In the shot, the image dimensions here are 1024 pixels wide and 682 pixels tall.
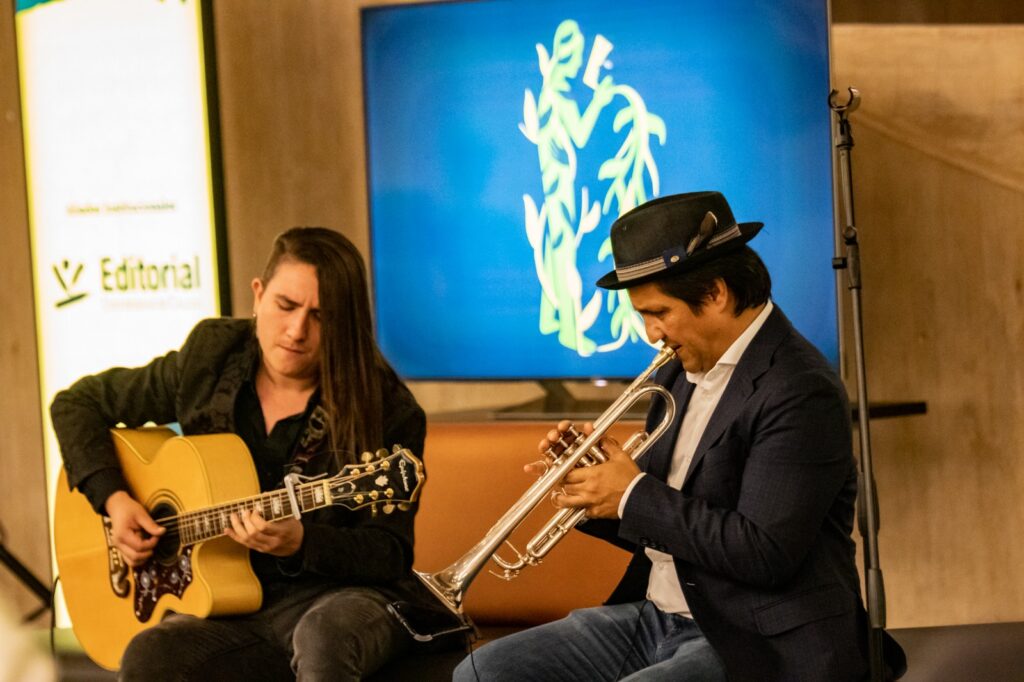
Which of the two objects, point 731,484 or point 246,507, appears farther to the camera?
point 246,507

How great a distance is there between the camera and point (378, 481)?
2.31 m

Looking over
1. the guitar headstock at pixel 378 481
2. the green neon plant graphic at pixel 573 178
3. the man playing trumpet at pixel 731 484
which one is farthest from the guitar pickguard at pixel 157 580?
the green neon plant graphic at pixel 573 178

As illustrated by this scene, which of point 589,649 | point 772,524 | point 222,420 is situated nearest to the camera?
point 772,524

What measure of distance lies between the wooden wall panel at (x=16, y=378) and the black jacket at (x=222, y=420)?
5.39 feet

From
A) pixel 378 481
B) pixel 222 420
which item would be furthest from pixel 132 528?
pixel 378 481

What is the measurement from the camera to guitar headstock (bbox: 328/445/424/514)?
230 centimetres

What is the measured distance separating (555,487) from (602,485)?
0.13 m

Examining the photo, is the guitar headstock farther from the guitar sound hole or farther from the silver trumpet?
the guitar sound hole

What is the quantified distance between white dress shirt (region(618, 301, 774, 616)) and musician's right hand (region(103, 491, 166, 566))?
1.05m

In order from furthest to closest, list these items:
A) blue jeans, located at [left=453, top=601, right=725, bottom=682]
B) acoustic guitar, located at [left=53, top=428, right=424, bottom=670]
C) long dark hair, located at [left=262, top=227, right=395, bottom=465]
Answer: long dark hair, located at [left=262, top=227, right=395, bottom=465]
acoustic guitar, located at [left=53, top=428, right=424, bottom=670]
blue jeans, located at [left=453, top=601, right=725, bottom=682]

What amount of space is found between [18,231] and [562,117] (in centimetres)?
215

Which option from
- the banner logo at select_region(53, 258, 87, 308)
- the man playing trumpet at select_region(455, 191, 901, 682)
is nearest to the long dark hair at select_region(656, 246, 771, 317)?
the man playing trumpet at select_region(455, 191, 901, 682)

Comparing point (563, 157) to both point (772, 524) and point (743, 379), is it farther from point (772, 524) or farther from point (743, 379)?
point (772, 524)

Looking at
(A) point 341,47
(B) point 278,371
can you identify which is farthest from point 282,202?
(B) point 278,371
